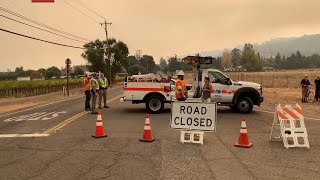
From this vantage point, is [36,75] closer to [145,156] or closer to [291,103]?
[291,103]

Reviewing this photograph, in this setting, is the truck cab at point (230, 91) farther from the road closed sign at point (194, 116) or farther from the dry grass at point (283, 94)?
the road closed sign at point (194, 116)

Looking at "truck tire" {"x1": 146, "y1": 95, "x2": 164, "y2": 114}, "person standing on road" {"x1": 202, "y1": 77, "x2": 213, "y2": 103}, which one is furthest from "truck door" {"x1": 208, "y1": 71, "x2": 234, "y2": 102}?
"truck tire" {"x1": 146, "y1": 95, "x2": 164, "y2": 114}

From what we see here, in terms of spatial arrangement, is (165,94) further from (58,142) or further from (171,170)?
(171,170)

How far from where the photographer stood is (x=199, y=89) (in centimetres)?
1739

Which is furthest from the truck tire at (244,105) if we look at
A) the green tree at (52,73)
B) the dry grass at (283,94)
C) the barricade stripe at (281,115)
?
the green tree at (52,73)

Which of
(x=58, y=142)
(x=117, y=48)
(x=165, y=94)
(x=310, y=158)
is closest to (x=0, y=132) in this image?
(x=58, y=142)

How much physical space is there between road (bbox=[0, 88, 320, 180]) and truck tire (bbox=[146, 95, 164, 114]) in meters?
4.50

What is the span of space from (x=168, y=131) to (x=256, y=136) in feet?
9.15

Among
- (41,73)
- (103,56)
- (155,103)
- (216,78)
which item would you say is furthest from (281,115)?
(41,73)

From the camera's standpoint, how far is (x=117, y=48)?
9225 centimetres

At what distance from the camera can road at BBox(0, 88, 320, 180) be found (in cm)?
711

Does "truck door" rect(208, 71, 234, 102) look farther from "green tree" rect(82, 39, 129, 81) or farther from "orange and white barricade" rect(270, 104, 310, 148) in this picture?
"green tree" rect(82, 39, 129, 81)

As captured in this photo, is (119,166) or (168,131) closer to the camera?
(119,166)

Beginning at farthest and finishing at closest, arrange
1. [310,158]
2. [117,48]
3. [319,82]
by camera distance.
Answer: [117,48], [319,82], [310,158]
